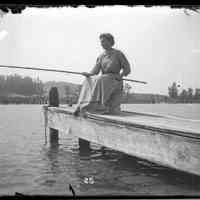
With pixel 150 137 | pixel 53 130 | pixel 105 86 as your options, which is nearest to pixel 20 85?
pixel 105 86

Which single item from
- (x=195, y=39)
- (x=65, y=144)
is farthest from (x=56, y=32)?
(x=65, y=144)

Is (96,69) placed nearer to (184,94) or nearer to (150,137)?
(184,94)

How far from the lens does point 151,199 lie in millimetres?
2463

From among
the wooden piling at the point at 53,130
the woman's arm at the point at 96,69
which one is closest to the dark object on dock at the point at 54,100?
the wooden piling at the point at 53,130

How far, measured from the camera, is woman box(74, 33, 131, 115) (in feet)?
17.1

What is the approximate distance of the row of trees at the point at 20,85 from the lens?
373 cm

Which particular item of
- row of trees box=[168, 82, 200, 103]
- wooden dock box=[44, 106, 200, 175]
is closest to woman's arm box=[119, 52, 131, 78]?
wooden dock box=[44, 106, 200, 175]

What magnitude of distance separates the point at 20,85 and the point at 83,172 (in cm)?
139

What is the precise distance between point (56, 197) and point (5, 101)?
6.10 feet

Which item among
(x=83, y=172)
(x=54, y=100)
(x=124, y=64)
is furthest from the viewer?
(x=54, y=100)

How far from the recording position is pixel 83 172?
155 inches

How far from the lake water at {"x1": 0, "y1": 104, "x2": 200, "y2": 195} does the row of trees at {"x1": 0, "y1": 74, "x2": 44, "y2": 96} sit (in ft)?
0.68

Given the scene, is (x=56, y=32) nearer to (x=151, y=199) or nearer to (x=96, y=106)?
(x=96, y=106)

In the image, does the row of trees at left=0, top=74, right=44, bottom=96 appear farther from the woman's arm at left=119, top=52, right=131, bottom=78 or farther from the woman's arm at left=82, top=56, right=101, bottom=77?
the woman's arm at left=119, top=52, right=131, bottom=78
